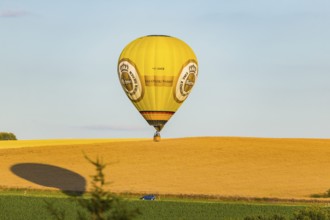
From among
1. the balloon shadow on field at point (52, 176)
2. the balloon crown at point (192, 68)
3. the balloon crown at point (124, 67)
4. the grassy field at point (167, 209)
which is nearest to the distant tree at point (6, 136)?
the balloon shadow on field at point (52, 176)

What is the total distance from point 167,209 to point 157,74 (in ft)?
48.7

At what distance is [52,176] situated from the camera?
58.4m

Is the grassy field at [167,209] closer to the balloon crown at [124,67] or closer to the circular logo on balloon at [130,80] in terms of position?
the circular logo on balloon at [130,80]

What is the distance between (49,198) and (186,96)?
14.6 meters

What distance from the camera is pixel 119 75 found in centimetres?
5534

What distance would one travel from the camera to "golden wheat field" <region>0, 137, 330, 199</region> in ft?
172

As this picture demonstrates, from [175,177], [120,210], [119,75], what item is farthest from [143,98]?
Result: [120,210]

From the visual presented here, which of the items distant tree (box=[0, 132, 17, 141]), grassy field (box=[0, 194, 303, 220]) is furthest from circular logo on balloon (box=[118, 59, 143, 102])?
distant tree (box=[0, 132, 17, 141])

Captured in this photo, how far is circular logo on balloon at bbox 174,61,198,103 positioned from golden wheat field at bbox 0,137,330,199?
6.07 m

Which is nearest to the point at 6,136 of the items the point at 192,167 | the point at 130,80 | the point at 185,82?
the point at 192,167

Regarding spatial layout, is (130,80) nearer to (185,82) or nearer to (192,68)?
(185,82)

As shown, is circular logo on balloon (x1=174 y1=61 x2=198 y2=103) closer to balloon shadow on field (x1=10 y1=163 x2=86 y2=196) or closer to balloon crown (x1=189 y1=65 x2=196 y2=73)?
balloon crown (x1=189 y1=65 x2=196 y2=73)

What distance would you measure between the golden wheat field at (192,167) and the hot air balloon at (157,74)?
521cm

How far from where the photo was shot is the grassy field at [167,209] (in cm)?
3706
